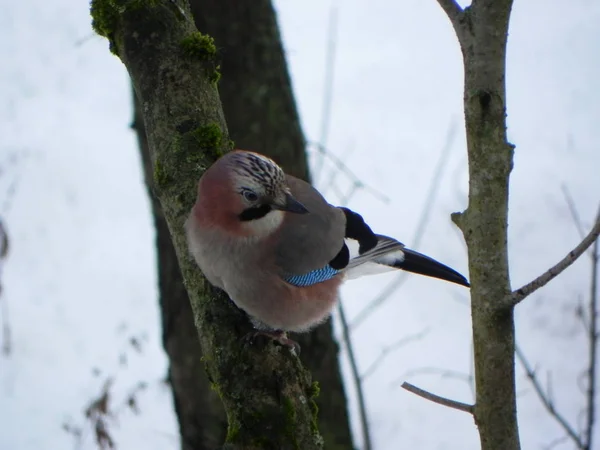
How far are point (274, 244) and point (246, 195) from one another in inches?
11.8

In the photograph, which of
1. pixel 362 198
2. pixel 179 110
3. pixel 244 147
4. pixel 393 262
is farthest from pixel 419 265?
pixel 362 198

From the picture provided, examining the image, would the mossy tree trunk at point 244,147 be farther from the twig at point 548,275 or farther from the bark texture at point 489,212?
the twig at point 548,275

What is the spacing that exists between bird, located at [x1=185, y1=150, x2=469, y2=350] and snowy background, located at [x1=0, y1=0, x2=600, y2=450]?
7.35 ft

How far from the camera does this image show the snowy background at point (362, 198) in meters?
6.34

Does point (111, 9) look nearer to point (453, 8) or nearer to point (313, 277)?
point (313, 277)

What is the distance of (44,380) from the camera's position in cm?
661

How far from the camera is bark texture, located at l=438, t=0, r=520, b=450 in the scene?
1.74 m

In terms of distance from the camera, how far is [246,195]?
2.95 m

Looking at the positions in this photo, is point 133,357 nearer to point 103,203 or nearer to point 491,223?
point 103,203

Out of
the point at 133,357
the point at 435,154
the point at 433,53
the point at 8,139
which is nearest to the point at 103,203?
the point at 8,139

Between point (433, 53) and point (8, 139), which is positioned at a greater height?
point (433, 53)

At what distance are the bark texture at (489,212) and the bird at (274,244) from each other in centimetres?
81

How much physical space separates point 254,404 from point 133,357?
4.73 meters

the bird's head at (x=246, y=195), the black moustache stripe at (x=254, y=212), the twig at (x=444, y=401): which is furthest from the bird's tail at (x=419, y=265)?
the twig at (x=444, y=401)
